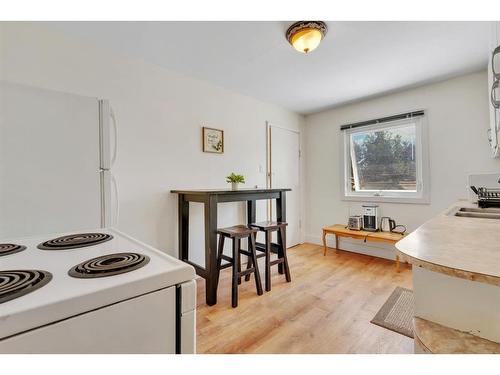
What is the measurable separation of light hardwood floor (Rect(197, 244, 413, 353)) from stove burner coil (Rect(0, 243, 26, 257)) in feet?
3.95

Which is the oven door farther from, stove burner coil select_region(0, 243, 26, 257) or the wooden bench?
the wooden bench

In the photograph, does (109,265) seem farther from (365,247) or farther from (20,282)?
(365,247)

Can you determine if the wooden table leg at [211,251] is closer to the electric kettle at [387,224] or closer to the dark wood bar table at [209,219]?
the dark wood bar table at [209,219]

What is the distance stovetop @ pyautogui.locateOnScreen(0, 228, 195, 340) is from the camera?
1.42 feet

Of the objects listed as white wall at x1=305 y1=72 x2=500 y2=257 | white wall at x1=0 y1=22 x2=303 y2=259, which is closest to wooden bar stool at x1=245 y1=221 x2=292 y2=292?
white wall at x1=0 y1=22 x2=303 y2=259

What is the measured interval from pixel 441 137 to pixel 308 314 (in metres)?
2.65

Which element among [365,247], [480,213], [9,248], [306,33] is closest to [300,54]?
[306,33]

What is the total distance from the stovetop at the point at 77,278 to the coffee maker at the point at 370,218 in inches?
126

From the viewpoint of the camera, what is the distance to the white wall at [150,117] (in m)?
1.78

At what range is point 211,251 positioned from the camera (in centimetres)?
211

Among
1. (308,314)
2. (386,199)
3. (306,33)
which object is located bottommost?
(308,314)
